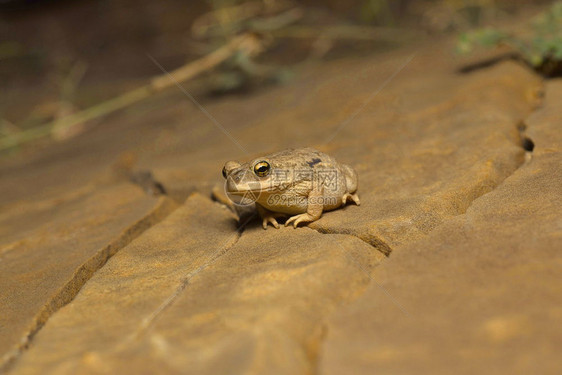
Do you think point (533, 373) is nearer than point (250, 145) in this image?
Yes

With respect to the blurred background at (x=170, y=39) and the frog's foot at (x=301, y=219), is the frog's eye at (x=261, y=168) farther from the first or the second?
the blurred background at (x=170, y=39)

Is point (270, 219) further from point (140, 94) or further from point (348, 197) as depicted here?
point (140, 94)

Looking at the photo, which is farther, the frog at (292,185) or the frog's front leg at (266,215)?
the frog's front leg at (266,215)

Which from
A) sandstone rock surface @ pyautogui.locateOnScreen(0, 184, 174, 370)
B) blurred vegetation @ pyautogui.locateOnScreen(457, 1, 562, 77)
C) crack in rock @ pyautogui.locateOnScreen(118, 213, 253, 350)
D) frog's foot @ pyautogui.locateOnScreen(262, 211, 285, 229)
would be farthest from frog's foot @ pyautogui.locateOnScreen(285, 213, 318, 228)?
blurred vegetation @ pyautogui.locateOnScreen(457, 1, 562, 77)

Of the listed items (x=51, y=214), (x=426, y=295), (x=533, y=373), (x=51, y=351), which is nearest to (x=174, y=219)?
(x=51, y=214)

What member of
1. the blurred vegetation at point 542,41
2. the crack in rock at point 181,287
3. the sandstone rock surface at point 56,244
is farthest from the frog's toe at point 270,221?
the blurred vegetation at point 542,41

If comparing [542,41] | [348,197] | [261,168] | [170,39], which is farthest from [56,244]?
[170,39]

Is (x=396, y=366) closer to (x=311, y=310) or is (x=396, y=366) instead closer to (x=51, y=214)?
(x=311, y=310)
